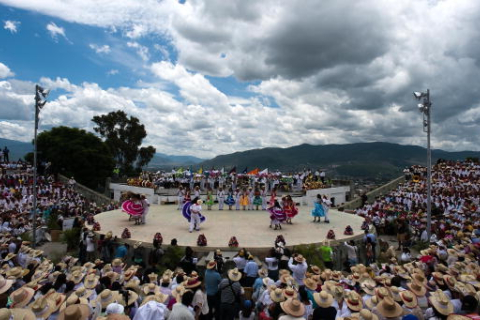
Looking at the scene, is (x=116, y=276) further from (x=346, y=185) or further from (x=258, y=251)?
(x=346, y=185)

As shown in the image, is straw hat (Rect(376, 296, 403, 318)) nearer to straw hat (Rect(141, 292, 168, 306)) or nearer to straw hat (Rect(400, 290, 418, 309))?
straw hat (Rect(400, 290, 418, 309))

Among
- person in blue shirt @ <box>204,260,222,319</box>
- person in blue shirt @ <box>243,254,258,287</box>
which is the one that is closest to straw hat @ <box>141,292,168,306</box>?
person in blue shirt @ <box>204,260,222,319</box>

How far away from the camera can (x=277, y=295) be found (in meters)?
4.82

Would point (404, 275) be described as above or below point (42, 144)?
below

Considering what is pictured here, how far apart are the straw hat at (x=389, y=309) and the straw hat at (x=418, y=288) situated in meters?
1.28

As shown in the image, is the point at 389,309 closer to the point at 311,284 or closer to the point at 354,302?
the point at 354,302

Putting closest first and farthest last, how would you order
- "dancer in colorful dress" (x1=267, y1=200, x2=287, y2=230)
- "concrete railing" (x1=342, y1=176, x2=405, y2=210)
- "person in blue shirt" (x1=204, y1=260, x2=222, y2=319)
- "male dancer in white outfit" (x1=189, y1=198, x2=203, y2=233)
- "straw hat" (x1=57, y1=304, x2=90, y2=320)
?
1. "straw hat" (x1=57, y1=304, x2=90, y2=320)
2. "person in blue shirt" (x1=204, y1=260, x2=222, y2=319)
3. "male dancer in white outfit" (x1=189, y1=198, x2=203, y2=233)
4. "dancer in colorful dress" (x1=267, y1=200, x2=287, y2=230)
5. "concrete railing" (x1=342, y1=176, x2=405, y2=210)

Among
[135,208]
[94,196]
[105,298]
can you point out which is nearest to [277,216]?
[135,208]

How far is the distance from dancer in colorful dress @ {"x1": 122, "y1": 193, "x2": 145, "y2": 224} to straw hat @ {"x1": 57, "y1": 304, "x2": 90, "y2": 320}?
1012 centimetres

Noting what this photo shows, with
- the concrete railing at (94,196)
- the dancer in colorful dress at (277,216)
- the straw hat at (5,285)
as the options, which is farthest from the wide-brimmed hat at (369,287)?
the concrete railing at (94,196)

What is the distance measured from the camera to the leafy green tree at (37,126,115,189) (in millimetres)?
32812

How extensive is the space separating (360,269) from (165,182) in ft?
75.1

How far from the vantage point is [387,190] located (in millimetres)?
27922

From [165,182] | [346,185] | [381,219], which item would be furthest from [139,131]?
[381,219]
